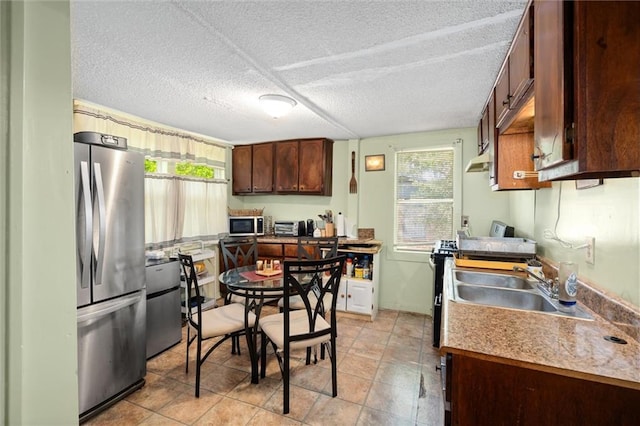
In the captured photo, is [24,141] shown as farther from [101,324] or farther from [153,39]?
[101,324]

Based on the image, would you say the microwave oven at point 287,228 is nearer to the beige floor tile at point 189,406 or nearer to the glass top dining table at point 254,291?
the glass top dining table at point 254,291

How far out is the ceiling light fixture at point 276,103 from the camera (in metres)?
2.54

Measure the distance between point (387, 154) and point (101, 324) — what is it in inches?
137

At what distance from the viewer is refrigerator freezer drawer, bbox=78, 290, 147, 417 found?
1958 mm

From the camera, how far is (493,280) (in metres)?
2.12

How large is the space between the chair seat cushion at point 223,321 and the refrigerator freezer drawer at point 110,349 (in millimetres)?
446

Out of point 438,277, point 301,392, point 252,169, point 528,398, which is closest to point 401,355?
point 438,277

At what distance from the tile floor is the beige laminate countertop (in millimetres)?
1029

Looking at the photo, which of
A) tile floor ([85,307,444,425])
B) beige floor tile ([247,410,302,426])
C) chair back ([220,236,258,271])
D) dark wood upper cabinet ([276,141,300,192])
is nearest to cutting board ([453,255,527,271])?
tile floor ([85,307,444,425])

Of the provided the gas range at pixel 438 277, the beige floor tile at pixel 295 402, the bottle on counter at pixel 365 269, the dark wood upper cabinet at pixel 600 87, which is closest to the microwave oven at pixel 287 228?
the bottle on counter at pixel 365 269

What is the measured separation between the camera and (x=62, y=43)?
0.60 metres

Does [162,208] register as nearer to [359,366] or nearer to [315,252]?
[315,252]

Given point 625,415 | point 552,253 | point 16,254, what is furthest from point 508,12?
point 16,254

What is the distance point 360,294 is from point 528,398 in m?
2.61
